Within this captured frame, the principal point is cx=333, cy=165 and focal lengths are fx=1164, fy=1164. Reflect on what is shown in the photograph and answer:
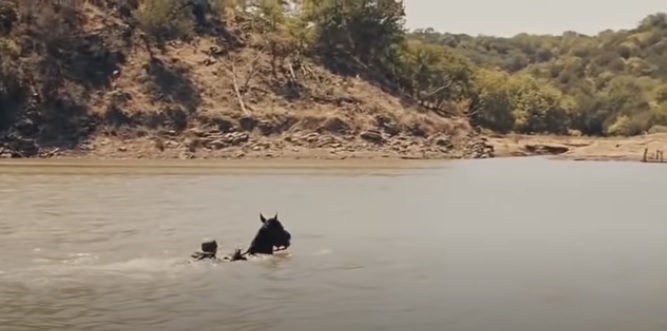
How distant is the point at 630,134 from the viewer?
333 ft

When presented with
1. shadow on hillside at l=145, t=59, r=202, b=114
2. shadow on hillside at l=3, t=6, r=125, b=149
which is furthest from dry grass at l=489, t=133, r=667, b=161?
shadow on hillside at l=3, t=6, r=125, b=149

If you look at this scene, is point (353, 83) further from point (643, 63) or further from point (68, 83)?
point (643, 63)

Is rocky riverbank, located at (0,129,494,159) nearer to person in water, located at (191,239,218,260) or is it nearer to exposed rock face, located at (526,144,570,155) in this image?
exposed rock face, located at (526,144,570,155)

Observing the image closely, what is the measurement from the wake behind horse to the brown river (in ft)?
1.25

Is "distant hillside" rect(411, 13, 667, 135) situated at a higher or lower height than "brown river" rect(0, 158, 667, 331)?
higher

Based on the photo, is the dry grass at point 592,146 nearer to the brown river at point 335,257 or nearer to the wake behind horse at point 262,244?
the brown river at point 335,257

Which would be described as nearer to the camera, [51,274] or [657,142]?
[51,274]

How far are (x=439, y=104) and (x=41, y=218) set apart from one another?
61534 mm

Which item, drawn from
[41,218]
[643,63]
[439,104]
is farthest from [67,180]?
[643,63]

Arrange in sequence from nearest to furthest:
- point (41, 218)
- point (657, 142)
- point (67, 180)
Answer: point (41, 218)
point (67, 180)
point (657, 142)

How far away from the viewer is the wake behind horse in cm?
2202

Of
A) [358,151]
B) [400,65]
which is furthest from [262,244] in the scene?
[400,65]

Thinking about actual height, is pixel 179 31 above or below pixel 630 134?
above

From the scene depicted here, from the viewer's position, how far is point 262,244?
2288 centimetres
